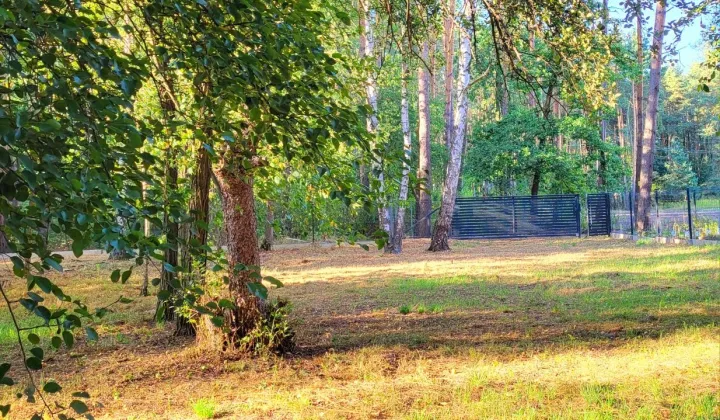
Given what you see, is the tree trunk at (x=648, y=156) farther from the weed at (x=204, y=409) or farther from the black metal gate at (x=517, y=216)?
the weed at (x=204, y=409)

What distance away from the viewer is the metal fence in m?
18.8

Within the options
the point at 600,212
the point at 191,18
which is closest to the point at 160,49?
the point at 191,18

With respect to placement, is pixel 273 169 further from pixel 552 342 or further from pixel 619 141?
pixel 619 141

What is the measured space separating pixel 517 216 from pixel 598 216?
3.42 metres

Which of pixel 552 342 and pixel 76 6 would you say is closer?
pixel 76 6

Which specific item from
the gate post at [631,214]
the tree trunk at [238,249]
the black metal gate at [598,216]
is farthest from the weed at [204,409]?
the black metal gate at [598,216]

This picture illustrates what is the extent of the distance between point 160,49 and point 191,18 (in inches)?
Result: 8.1

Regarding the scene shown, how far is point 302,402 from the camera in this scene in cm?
507

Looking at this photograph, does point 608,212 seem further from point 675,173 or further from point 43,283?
point 43,283

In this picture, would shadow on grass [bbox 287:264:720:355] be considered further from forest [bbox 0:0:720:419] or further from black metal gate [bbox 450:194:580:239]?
black metal gate [bbox 450:194:580:239]

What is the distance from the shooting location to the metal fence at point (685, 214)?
739 inches

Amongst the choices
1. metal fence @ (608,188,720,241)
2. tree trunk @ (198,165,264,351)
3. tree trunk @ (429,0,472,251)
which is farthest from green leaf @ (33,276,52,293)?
metal fence @ (608,188,720,241)

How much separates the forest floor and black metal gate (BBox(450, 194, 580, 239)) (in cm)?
1704

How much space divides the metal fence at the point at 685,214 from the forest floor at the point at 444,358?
7.26 meters
